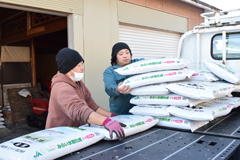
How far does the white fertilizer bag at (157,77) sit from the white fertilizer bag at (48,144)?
3.23 ft

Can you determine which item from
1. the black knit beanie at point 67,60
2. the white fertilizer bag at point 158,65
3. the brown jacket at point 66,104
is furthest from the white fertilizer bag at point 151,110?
the black knit beanie at point 67,60

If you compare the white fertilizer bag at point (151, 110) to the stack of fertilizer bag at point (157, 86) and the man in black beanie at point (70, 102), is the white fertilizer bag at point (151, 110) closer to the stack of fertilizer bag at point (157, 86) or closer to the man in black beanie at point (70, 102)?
the stack of fertilizer bag at point (157, 86)

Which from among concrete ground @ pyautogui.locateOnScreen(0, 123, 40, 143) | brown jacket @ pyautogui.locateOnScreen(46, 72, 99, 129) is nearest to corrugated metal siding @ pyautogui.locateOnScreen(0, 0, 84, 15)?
brown jacket @ pyautogui.locateOnScreen(46, 72, 99, 129)

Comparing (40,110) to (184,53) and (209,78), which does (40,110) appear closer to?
(184,53)

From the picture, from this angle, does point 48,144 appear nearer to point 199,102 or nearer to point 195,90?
point 195,90

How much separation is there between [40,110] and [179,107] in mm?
5120

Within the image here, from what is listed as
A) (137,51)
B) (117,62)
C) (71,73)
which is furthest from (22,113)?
(71,73)

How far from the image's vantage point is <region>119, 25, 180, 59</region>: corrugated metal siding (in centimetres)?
621

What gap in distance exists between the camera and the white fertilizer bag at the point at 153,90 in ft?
8.61

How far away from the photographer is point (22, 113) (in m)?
7.25

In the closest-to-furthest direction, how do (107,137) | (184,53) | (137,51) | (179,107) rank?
(107,137) → (179,107) → (184,53) → (137,51)

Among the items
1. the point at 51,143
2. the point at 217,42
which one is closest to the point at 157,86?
the point at 51,143

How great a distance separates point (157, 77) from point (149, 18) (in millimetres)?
4417

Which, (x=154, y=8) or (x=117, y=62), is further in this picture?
(x=154, y=8)
